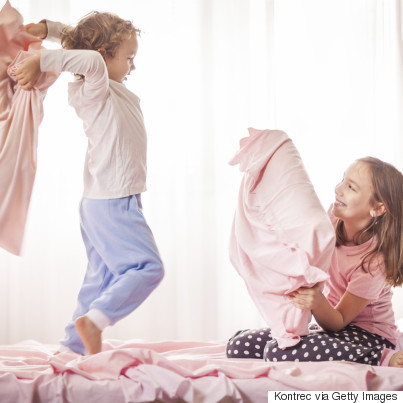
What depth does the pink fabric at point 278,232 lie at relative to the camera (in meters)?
1.58

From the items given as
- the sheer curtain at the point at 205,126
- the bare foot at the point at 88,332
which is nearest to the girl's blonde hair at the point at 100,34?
the bare foot at the point at 88,332

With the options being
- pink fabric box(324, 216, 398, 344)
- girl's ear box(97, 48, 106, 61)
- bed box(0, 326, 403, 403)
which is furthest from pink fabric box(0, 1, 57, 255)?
pink fabric box(324, 216, 398, 344)

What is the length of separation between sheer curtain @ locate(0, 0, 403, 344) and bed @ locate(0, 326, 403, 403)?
134cm

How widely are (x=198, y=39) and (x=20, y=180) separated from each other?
4.71 ft

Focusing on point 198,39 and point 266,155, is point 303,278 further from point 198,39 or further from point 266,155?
point 198,39

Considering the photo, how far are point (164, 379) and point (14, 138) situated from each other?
30.8 inches

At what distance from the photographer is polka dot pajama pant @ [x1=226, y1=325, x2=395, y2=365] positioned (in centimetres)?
160

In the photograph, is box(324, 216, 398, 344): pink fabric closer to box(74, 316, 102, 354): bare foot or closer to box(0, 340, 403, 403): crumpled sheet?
box(0, 340, 403, 403): crumpled sheet

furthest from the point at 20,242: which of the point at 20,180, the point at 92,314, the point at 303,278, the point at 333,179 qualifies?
the point at 333,179

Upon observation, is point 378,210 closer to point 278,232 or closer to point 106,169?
point 278,232

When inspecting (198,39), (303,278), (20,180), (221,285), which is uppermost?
(198,39)

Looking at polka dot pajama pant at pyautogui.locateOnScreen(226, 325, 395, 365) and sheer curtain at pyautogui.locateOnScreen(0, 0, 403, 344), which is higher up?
sheer curtain at pyautogui.locateOnScreen(0, 0, 403, 344)

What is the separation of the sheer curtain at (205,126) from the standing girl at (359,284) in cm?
105

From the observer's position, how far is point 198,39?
2.88 m
